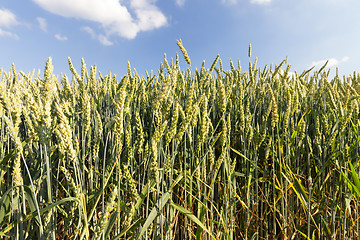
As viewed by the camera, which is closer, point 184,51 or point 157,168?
point 157,168

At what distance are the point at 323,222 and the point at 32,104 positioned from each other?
1495 mm

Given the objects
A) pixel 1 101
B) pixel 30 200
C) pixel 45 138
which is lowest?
pixel 30 200

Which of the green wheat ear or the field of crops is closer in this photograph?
the field of crops

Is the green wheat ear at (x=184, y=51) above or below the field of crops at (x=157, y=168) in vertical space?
above

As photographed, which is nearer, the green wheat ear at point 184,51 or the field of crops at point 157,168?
the field of crops at point 157,168

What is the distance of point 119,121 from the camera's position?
28.2 inches

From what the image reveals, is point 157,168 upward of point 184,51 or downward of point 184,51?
downward

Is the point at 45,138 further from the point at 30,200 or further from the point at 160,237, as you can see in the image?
the point at 160,237

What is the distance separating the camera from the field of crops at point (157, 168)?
745 mm

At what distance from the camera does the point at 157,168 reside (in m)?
0.75

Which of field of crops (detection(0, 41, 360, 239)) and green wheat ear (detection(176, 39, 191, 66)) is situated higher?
green wheat ear (detection(176, 39, 191, 66))

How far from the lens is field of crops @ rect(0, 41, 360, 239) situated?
74 centimetres

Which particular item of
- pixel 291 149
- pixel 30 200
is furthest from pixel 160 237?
pixel 291 149

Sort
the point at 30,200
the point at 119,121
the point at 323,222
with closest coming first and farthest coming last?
the point at 119,121 → the point at 30,200 → the point at 323,222
